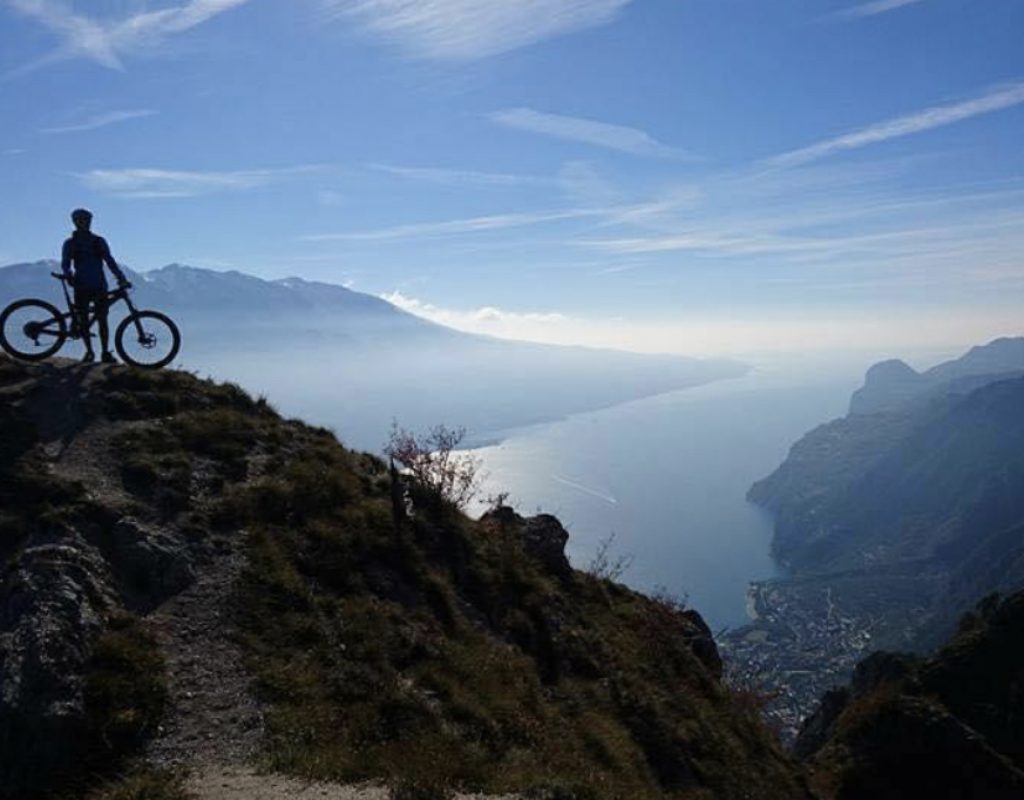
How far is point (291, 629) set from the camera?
13.0 meters

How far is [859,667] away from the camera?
41.1m

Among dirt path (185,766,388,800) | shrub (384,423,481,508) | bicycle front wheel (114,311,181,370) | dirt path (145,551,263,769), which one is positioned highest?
bicycle front wheel (114,311,181,370)

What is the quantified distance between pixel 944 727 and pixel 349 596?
2159 cm

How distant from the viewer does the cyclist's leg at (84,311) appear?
62.2 ft

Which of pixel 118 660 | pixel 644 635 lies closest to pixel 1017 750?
→ pixel 644 635

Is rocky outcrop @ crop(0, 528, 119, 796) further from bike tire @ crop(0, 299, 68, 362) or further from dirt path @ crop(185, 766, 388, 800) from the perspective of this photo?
bike tire @ crop(0, 299, 68, 362)

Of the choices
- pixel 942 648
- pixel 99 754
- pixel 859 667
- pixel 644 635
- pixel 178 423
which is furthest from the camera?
pixel 859 667

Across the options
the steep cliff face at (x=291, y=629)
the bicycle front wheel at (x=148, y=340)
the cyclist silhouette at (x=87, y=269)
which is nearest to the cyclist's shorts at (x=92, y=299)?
the cyclist silhouette at (x=87, y=269)

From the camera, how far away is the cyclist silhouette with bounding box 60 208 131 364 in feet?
61.4

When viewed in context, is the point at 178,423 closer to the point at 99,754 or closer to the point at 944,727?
the point at 99,754

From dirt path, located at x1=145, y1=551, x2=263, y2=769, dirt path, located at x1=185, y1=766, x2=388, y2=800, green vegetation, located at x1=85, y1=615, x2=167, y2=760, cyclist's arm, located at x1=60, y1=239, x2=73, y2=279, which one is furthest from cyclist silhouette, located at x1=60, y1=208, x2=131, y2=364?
dirt path, located at x1=185, y1=766, x2=388, y2=800

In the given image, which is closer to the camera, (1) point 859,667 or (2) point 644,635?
(2) point 644,635

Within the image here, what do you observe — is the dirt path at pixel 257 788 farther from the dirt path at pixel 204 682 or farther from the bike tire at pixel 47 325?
the bike tire at pixel 47 325

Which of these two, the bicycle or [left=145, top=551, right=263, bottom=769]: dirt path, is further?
the bicycle
